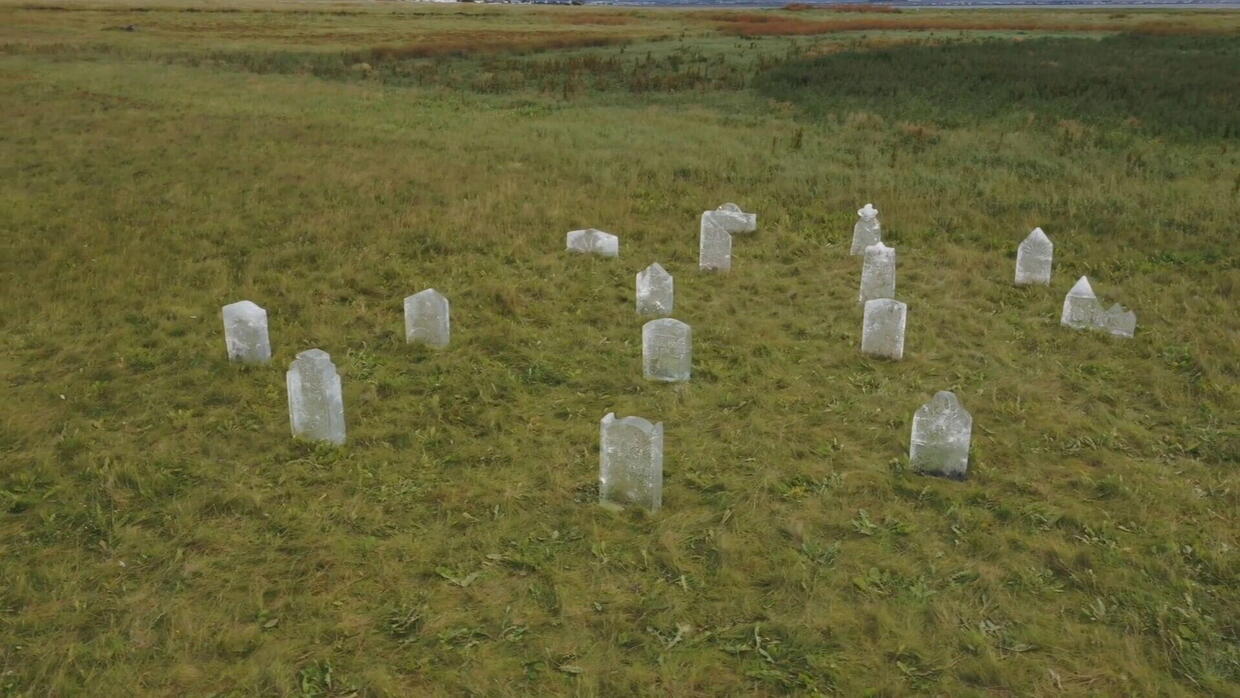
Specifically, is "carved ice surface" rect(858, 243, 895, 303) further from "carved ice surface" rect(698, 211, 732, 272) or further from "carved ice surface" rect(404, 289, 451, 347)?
"carved ice surface" rect(404, 289, 451, 347)

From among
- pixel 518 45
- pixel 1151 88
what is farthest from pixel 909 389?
pixel 518 45

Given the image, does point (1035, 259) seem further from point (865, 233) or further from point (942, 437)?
point (942, 437)

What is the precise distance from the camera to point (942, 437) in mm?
5809

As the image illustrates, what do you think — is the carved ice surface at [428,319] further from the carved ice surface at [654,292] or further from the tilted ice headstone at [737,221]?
the tilted ice headstone at [737,221]

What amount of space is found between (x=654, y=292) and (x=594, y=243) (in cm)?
230

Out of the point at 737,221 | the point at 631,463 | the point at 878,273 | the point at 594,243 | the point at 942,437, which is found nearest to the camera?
the point at 631,463

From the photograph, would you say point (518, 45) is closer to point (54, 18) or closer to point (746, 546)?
point (54, 18)

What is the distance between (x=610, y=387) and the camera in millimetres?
7473

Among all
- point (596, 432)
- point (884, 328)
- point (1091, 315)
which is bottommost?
point (596, 432)

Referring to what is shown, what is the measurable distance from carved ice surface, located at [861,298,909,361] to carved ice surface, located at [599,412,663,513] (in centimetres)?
331

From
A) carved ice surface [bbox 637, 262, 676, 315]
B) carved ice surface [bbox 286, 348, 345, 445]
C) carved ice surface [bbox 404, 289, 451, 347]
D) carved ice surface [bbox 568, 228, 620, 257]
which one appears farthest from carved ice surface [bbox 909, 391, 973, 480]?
carved ice surface [bbox 568, 228, 620, 257]

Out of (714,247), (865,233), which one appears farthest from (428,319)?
(865,233)

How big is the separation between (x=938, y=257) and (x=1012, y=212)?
2.62 m

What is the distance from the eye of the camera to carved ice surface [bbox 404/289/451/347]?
808 cm
